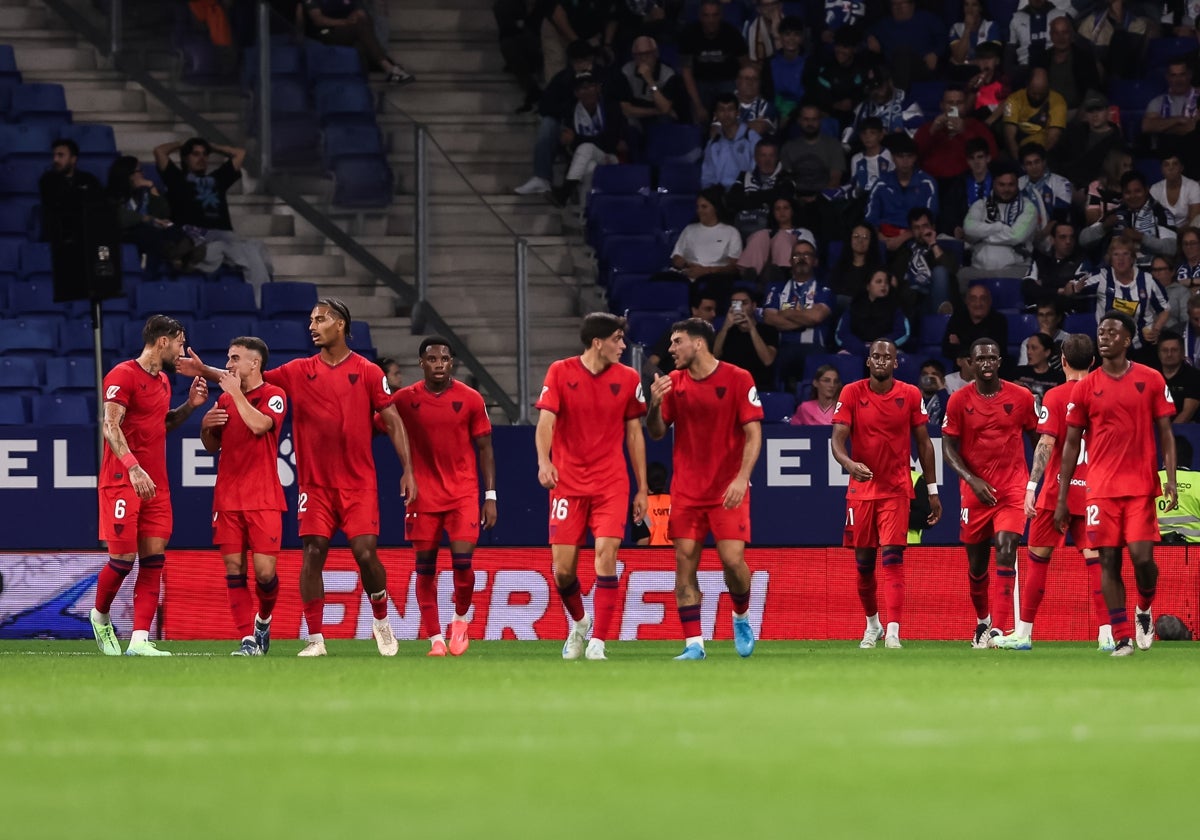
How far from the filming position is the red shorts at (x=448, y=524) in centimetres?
1455

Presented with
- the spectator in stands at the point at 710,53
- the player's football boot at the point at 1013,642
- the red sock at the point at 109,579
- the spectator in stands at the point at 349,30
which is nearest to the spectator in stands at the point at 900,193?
the spectator in stands at the point at 710,53

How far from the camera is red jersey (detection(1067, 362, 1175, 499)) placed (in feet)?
46.2

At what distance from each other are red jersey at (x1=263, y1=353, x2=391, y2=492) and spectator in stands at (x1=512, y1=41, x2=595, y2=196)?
935cm

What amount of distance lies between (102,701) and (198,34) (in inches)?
524

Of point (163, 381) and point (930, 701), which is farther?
point (163, 381)

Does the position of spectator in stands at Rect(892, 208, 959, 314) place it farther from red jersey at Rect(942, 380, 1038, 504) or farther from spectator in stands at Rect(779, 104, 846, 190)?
red jersey at Rect(942, 380, 1038, 504)

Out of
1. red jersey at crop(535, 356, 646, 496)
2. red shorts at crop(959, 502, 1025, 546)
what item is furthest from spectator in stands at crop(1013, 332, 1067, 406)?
red jersey at crop(535, 356, 646, 496)

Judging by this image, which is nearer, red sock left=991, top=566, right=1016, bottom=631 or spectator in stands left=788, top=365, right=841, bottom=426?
red sock left=991, top=566, right=1016, bottom=631

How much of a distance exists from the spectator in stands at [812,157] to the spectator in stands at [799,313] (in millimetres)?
1760

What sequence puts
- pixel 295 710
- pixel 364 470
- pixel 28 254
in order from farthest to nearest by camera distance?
pixel 28 254 < pixel 364 470 < pixel 295 710

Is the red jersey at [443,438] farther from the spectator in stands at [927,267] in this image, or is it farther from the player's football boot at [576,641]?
the spectator in stands at [927,267]

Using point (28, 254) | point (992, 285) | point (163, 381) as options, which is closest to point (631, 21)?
point (992, 285)

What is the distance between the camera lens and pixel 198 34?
21.4 metres

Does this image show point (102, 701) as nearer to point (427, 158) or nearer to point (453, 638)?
point (453, 638)
